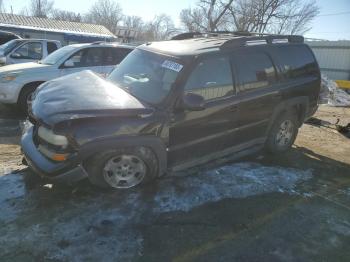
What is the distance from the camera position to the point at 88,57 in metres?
8.59

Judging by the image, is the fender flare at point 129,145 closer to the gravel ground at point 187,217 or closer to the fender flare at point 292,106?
the gravel ground at point 187,217

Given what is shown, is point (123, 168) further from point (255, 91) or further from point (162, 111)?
point (255, 91)

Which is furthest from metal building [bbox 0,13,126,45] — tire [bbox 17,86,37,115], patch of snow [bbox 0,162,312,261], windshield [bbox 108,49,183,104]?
patch of snow [bbox 0,162,312,261]

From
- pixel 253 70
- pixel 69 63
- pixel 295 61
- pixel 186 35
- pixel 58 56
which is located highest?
pixel 186 35

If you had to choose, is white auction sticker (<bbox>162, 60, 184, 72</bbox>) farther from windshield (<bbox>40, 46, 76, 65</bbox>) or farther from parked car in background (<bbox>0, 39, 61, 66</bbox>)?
parked car in background (<bbox>0, 39, 61, 66</bbox>)

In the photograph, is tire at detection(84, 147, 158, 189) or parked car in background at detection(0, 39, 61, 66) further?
parked car in background at detection(0, 39, 61, 66)

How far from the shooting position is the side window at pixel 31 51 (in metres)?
11.6

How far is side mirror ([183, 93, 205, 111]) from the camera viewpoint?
4.02m

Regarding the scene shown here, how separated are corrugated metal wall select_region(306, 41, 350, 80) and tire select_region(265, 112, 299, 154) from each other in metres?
17.2

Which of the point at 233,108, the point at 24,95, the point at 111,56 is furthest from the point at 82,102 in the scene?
the point at 111,56

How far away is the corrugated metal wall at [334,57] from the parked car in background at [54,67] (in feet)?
53.3

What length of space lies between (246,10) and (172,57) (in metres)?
37.0

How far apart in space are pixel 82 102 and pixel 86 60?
5023mm

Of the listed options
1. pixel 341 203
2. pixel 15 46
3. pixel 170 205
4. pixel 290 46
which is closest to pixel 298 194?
pixel 341 203
